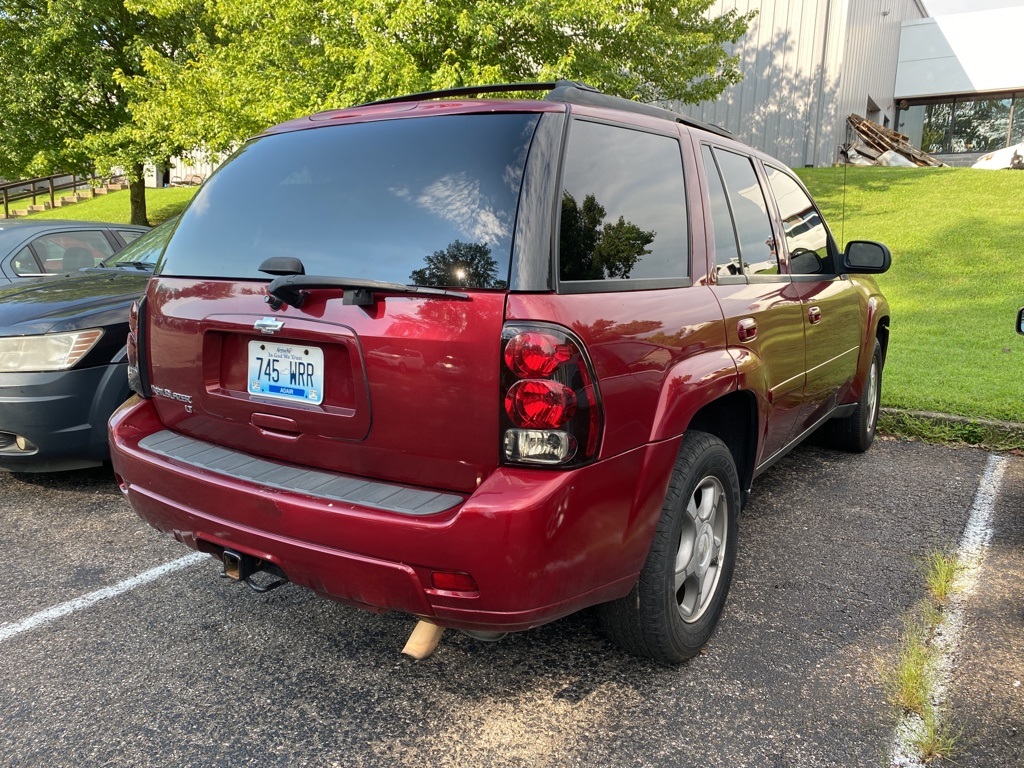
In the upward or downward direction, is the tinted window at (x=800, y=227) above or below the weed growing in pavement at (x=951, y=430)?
above

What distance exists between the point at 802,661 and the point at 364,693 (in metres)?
1.50

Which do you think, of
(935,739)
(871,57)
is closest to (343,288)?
(935,739)

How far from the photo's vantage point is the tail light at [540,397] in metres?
1.96

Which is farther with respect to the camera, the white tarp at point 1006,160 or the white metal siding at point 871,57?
the white metal siding at point 871,57

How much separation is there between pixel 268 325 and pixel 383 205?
49 cm

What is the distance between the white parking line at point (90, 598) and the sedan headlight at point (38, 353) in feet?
4.21

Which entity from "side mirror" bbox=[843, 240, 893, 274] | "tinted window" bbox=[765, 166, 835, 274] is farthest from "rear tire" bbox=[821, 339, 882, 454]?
"tinted window" bbox=[765, 166, 835, 274]

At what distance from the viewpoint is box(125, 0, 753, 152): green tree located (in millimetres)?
10891

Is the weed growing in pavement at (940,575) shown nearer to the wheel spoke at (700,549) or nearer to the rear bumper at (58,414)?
the wheel spoke at (700,549)

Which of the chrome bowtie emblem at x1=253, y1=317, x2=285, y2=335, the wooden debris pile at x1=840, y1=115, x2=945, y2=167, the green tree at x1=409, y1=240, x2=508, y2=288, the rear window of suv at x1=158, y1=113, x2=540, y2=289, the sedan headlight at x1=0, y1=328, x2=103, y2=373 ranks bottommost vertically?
the sedan headlight at x1=0, y1=328, x2=103, y2=373

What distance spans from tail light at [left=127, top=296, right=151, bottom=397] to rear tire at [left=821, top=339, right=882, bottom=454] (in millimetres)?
4047

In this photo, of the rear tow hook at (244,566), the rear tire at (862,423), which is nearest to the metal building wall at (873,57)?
the rear tire at (862,423)

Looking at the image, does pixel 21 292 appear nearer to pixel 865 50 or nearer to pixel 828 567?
pixel 828 567

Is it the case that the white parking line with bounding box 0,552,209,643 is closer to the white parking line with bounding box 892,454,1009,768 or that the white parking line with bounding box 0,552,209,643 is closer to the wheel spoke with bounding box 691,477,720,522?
the wheel spoke with bounding box 691,477,720,522
